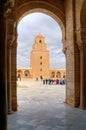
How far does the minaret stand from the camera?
A: 6241 centimetres

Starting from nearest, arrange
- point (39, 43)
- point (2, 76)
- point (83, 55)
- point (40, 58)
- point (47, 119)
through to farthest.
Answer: point (2, 76)
point (47, 119)
point (83, 55)
point (39, 43)
point (40, 58)

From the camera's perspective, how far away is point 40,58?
215ft

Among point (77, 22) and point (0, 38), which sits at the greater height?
point (77, 22)

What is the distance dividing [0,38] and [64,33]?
807cm

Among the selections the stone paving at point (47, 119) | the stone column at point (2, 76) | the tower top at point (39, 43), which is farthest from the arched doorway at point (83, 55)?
the tower top at point (39, 43)

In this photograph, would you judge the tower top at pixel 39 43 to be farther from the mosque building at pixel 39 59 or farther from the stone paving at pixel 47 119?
the stone paving at pixel 47 119

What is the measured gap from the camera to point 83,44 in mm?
10305

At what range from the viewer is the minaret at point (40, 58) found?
62.4m

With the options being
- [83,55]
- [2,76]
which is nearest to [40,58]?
[83,55]

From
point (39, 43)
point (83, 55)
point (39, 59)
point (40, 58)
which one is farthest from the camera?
point (40, 58)

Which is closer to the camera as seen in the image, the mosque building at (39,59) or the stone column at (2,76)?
the stone column at (2,76)

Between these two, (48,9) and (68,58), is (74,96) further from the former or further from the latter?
(48,9)

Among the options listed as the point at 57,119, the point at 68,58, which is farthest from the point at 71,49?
the point at 57,119

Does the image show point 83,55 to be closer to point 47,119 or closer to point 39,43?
point 47,119
